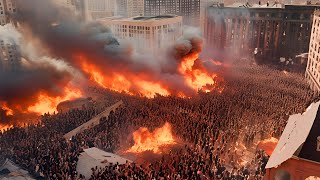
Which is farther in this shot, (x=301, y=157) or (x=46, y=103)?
(x=46, y=103)

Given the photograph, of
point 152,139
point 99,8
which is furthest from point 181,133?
point 99,8

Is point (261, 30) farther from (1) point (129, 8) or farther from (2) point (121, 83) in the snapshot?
(1) point (129, 8)

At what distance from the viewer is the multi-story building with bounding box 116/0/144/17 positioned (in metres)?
80.2

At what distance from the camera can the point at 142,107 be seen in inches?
829

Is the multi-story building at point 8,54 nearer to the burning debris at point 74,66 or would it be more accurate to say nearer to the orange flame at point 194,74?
the burning debris at point 74,66

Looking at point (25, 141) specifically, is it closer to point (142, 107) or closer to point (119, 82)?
point (142, 107)

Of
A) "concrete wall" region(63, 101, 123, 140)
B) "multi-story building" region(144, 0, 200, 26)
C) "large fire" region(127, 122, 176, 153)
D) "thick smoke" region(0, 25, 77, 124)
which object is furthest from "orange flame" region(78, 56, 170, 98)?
"multi-story building" region(144, 0, 200, 26)

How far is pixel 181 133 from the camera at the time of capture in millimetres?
17750

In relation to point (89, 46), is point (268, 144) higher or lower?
lower

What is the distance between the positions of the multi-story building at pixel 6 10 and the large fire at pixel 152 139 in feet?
69.5

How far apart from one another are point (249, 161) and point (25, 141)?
11.8m

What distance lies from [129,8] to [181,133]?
6902 centimetres

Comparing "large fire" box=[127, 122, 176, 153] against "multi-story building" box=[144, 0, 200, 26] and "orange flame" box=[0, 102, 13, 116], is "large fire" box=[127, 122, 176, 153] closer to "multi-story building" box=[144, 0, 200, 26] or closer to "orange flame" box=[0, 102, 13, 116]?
"orange flame" box=[0, 102, 13, 116]

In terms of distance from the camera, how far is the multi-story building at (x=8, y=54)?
28625mm
